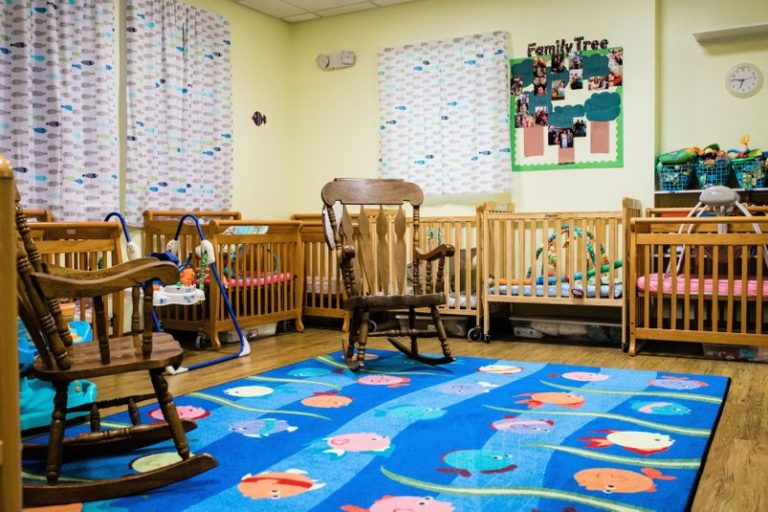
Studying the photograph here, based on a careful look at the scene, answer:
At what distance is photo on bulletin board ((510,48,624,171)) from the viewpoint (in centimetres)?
437

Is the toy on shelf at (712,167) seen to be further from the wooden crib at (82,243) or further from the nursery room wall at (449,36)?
the wooden crib at (82,243)

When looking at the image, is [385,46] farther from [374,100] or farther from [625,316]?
[625,316]

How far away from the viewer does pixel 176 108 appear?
14.5ft

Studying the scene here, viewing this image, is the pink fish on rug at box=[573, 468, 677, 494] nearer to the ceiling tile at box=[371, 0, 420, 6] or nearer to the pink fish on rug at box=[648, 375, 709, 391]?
the pink fish on rug at box=[648, 375, 709, 391]

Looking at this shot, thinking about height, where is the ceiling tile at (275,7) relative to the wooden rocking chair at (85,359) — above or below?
above

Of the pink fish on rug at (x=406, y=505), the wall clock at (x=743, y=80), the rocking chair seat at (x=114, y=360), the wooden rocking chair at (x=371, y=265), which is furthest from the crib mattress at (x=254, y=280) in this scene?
the wall clock at (x=743, y=80)

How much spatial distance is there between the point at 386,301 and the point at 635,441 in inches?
52.0

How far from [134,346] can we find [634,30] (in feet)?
12.0

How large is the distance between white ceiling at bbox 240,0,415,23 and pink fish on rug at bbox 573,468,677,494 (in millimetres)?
4066

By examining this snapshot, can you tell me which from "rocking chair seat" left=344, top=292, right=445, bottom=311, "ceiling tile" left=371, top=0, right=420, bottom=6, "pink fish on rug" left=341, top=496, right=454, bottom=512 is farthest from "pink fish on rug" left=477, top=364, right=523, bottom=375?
"ceiling tile" left=371, top=0, right=420, bottom=6

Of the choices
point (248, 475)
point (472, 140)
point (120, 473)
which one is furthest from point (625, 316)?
point (120, 473)

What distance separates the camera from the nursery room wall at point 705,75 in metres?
4.06

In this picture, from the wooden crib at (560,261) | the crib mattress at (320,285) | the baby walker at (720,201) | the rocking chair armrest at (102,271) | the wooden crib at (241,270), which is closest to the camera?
the rocking chair armrest at (102,271)

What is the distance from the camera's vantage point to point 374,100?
521cm
